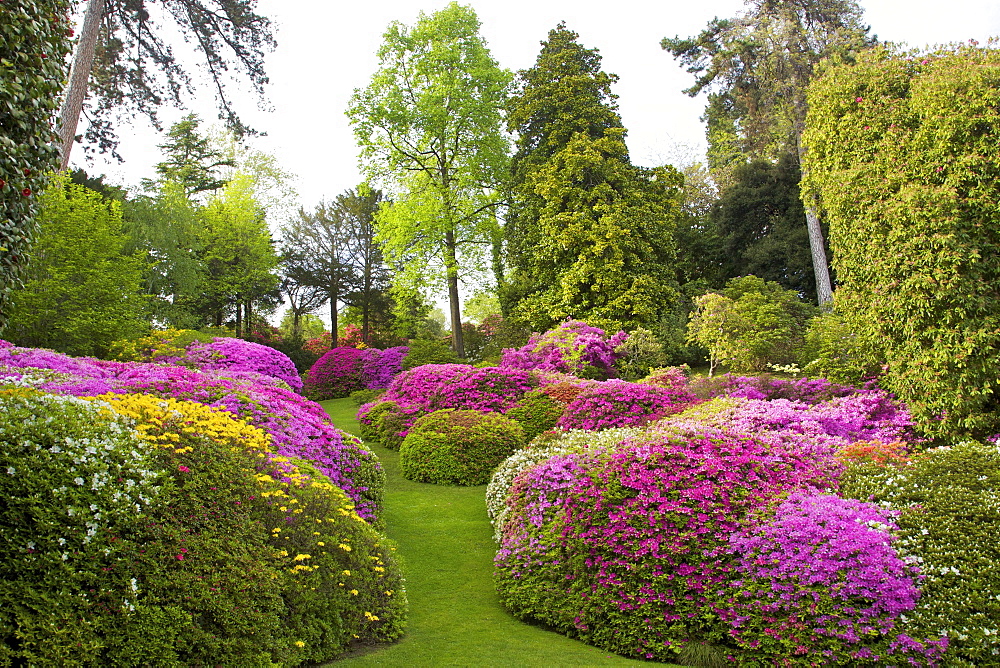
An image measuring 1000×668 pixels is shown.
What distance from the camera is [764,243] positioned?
2322 cm

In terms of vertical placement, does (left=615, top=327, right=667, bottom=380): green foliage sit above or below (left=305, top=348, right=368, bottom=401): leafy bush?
below

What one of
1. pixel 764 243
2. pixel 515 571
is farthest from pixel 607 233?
pixel 515 571

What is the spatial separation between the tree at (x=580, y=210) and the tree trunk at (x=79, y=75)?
503 inches

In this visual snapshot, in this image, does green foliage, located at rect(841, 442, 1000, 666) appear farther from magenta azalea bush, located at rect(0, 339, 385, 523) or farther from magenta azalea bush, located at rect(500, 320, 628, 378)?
magenta azalea bush, located at rect(500, 320, 628, 378)

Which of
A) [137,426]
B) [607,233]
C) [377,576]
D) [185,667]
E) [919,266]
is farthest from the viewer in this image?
[607,233]

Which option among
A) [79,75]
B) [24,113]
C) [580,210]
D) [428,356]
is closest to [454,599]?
[24,113]

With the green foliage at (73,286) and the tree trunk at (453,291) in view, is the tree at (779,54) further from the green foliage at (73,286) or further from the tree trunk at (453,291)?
the green foliage at (73,286)

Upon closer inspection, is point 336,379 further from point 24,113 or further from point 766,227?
point 24,113

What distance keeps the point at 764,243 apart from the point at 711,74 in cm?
651

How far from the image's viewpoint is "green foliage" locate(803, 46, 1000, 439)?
21.2 feet

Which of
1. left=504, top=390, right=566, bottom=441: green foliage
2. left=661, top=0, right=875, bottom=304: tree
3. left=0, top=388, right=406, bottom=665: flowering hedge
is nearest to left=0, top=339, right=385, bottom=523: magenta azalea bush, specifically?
left=0, top=388, right=406, bottom=665: flowering hedge

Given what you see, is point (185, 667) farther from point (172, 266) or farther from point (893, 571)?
point (172, 266)

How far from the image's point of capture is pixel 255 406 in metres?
6.53

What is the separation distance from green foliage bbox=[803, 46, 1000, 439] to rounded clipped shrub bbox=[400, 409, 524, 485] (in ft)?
16.8
